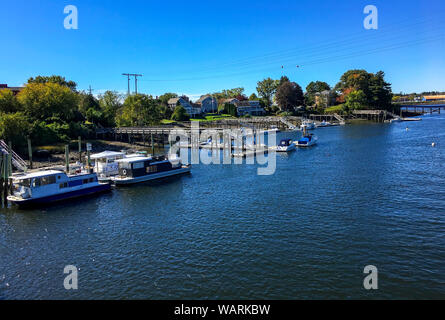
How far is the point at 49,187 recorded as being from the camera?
113ft

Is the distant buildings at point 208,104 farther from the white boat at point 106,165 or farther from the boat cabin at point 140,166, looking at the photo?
the white boat at point 106,165

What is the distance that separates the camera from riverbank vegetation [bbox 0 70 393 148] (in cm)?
6669

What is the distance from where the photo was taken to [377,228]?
2495 cm

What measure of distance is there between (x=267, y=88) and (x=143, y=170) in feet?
484

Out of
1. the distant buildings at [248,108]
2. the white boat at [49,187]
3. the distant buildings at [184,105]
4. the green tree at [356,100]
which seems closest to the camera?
the white boat at [49,187]

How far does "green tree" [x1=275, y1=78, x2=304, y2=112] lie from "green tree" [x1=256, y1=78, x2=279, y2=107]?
63.0 feet

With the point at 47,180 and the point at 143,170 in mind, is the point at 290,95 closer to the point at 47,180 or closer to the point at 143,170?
the point at 143,170

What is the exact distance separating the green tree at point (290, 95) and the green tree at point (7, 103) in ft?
391

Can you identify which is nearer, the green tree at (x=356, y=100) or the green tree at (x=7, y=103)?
the green tree at (x=7, y=103)

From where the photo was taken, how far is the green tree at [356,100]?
155000mm

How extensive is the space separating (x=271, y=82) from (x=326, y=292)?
566 ft

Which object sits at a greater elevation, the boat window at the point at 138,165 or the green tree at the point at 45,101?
the green tree at the point at 45,101

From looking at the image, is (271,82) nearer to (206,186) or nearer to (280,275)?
(206,186)

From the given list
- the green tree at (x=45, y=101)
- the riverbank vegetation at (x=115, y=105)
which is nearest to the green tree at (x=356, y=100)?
the riverbank vegetation at (x=115, y=105)
